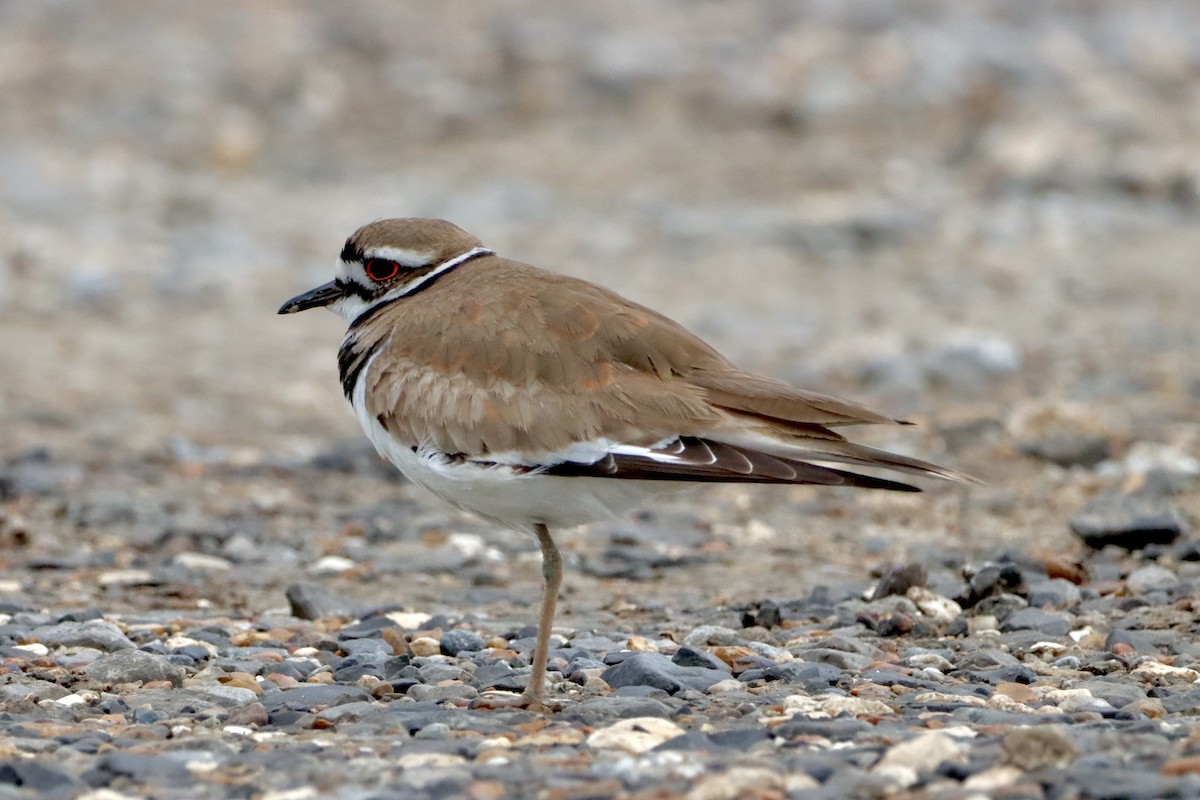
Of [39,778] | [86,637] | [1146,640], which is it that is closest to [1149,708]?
[1146,640]

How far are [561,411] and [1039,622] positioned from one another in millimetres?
1949

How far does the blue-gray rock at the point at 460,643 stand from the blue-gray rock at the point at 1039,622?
1.80 m

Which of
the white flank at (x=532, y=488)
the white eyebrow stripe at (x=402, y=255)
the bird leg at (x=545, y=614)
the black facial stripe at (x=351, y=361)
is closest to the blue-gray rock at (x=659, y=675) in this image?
the bird leg at (x=545, y=614)

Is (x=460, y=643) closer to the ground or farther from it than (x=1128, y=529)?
closer to the ground

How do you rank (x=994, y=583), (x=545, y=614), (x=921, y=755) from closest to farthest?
1. (x=921, y=755)
2. (x=545, y=614)
3. (x=994, y=583)

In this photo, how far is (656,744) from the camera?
4.32m

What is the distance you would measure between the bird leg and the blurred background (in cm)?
255

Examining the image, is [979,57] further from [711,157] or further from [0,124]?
[0,124]

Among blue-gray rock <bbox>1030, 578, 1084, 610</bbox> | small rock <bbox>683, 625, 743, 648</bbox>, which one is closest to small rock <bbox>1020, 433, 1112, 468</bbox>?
blue-gray rock <bbox>1030, 578, 1084, 610</bbox>

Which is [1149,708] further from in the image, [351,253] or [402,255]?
[351,253]

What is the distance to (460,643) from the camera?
568 cm

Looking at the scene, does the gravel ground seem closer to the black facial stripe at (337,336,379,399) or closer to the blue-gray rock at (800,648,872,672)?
the blue-gray rock at (800,648,872,672)

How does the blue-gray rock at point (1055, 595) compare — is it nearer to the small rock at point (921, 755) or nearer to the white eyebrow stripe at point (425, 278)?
the small rock at point (921, 755)

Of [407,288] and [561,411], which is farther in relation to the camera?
[407,288]
